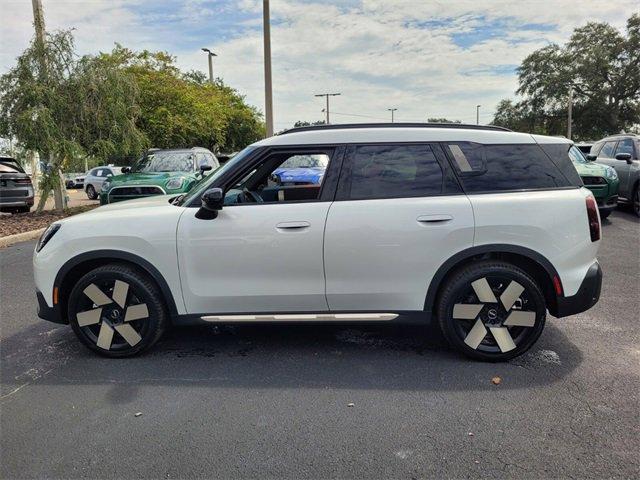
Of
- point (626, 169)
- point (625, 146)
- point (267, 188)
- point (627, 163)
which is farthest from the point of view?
point (625, 146)

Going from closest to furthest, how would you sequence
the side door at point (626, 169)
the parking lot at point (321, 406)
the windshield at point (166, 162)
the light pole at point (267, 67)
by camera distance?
1. the parking lot at point (321, 406)
2. the windshield at point (166, 162)
3. the side door at point (626, 169)
4. the light pole at point (267, 67)

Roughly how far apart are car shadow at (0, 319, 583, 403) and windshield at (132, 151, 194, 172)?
625 centimetres

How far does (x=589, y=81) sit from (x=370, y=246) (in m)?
44.8

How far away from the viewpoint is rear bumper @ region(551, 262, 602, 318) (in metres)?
3.62

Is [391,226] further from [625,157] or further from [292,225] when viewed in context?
[625,157]

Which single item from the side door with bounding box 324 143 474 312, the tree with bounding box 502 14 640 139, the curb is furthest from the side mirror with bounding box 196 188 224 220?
the tree with bounding box 502 14 640 139

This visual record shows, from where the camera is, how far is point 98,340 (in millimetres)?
3859

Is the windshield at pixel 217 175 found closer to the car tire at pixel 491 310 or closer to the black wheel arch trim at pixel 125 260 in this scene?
the black wheel arch trim at pixel 125 260

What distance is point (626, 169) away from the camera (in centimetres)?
1099

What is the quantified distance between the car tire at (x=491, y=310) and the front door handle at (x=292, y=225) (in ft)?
3.77

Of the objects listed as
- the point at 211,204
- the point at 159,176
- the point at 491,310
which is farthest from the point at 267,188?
the point at 159,176

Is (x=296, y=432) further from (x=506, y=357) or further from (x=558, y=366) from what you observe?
(x=558, y=366)

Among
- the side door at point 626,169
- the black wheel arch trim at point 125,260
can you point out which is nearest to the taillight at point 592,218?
the black wheel arch trim at point 125,260

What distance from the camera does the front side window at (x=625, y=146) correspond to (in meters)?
11.3
